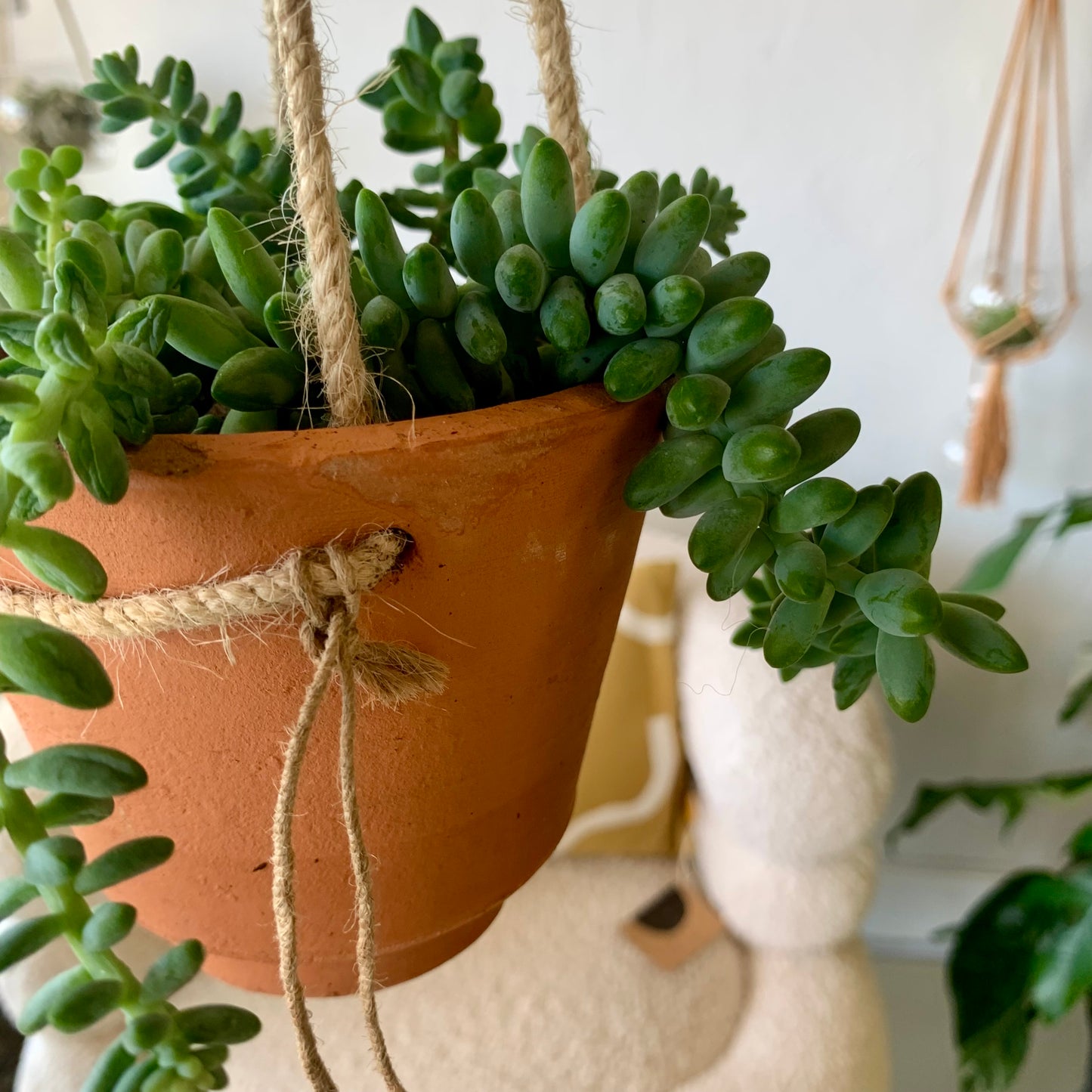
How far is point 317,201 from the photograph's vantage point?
0.26 metres

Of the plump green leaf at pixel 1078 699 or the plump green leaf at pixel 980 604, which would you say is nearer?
the plump green leaf at pixel 980 604

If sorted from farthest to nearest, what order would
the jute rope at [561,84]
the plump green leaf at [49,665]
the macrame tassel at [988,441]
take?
the macrame tassel at [988,441] → the jute rope at [561,84] → the plump green leaf at [49,665]

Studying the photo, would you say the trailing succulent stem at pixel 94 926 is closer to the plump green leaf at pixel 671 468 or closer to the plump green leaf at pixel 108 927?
the plump green leaf at pixel 108 927

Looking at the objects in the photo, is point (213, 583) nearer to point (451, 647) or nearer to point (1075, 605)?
point (451, 647)

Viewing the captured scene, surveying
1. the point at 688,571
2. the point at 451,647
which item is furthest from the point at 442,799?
the point at 688,571

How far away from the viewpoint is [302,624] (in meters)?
0.26

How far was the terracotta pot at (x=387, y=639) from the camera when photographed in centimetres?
25

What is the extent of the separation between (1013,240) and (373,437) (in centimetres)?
83

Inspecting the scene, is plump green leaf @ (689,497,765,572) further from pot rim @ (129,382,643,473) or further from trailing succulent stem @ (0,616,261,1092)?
trailing succulent stem @ (0,616,261,1092)

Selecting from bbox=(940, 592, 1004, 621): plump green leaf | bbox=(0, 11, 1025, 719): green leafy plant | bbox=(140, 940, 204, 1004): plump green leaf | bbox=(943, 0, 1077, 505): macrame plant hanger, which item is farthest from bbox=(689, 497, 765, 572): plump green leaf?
bbox=(943, 0, 1077, 505): macrame plant hanger

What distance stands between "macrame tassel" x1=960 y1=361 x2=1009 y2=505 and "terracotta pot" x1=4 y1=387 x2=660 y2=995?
648 millimetres

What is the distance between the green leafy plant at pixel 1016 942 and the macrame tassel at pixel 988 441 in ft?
0.31

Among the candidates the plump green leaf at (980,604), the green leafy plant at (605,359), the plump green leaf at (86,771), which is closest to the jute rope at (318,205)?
the green leafy plant at (605,359)

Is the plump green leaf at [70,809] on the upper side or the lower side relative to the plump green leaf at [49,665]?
lower
